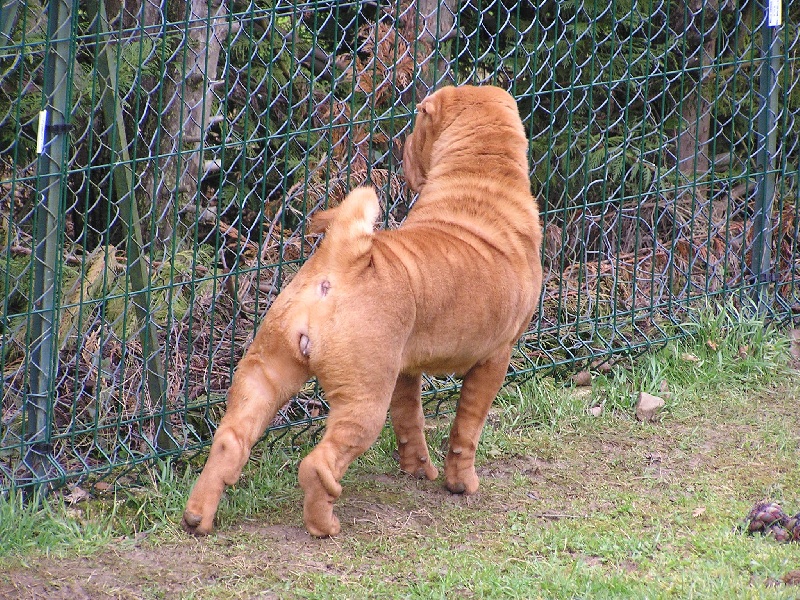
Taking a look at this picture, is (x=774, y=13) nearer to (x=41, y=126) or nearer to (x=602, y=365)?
(x=602, y=365)

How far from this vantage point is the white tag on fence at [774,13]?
6215mm

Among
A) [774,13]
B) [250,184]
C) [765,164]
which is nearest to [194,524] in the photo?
[250,184]

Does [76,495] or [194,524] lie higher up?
[194,524]

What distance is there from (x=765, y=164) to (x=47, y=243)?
4259 millimetres

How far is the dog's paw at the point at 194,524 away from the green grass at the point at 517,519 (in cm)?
4

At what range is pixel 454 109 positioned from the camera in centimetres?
473

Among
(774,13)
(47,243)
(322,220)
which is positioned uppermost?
(774,13)

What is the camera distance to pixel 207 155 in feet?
19.4

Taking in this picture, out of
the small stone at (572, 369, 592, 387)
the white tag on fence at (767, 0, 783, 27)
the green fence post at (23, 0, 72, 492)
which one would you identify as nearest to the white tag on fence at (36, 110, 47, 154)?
the green fence post at (23, 0, 72, 492)

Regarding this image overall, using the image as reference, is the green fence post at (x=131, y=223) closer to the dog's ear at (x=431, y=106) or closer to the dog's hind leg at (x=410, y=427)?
the dog's hind leg at (x=410, y=427)

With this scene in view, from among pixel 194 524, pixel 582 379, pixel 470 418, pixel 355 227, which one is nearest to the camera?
pixel 355 227

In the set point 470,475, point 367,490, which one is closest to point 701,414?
point 470,475

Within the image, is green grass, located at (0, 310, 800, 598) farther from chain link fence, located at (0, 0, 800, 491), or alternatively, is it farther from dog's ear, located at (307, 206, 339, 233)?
dog's ear, located at (307, 206, 339, 233)

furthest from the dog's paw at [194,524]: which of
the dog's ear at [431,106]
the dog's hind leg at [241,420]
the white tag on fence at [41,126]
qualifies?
the dog's ear at [431,106]
